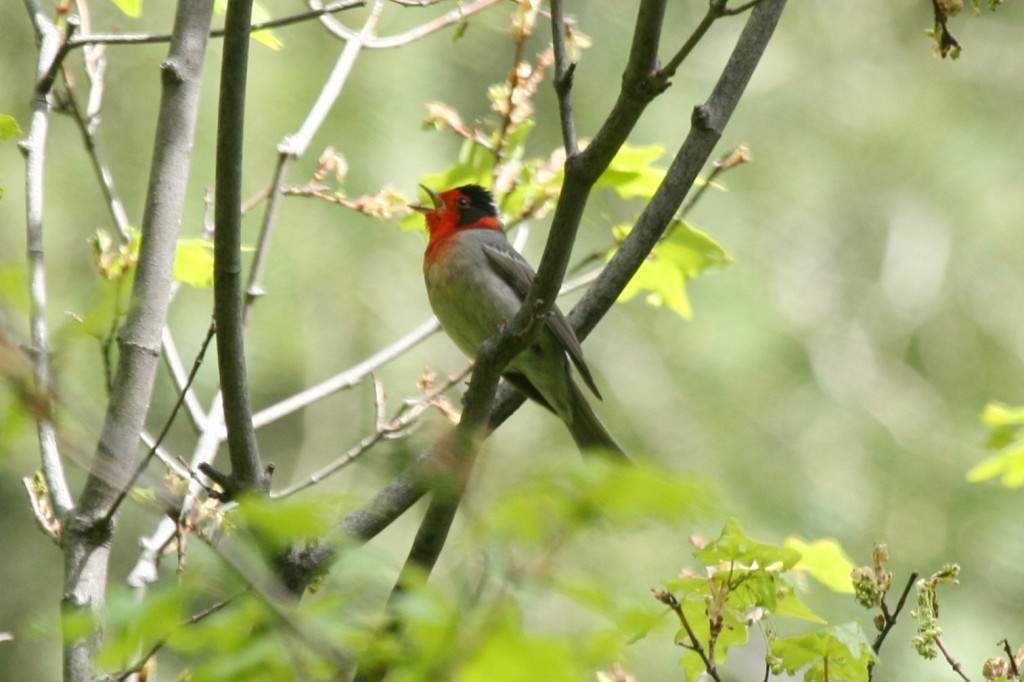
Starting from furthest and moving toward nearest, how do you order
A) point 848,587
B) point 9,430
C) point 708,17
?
point 848,587 → point 708,17 → point 9,430

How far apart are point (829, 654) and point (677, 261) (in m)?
2.06

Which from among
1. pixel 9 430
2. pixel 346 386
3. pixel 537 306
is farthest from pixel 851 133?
pixel 9 430

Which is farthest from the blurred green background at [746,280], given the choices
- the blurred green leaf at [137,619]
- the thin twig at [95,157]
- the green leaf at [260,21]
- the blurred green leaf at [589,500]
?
the blurred green leaf at [589,500]

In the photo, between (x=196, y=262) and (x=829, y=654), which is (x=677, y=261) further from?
(x=829, y=654)

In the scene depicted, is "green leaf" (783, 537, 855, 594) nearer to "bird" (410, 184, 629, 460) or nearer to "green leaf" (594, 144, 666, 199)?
"green leaf" (594, 144, 666, 199)

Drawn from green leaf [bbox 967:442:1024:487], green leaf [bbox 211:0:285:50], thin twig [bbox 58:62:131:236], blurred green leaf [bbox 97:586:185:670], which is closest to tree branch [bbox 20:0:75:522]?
thin twig [bbox 58:62:131:236]

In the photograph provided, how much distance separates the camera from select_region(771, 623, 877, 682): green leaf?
7.61 ft

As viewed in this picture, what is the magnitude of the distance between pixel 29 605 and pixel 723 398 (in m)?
3.99

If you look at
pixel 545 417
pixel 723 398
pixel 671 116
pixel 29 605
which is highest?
pixel 671 116

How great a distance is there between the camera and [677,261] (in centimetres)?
421

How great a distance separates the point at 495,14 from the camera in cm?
724

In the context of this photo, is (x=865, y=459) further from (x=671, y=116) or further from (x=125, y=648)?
(x=125, y=648)

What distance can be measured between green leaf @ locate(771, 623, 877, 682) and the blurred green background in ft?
10.4

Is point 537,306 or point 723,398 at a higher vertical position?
point 723,398
